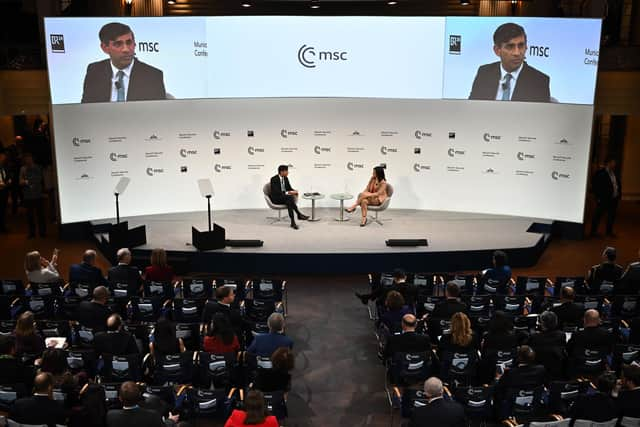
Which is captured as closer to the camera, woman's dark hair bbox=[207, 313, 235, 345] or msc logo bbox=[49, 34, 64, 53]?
woman's dark hair bbox=[207, 313, 235, 345]

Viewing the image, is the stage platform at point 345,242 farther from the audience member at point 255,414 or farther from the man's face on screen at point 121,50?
the audience member at point 255,414

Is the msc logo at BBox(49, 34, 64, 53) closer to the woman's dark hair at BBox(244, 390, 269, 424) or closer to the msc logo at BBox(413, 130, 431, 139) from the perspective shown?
the msc logo at BBox(413, 130, 431, 139)

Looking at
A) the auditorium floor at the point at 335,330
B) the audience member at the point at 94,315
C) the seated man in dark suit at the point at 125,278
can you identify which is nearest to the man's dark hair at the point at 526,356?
the auditorium floor at the point at 335,330

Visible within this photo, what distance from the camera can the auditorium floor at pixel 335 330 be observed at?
7160mm

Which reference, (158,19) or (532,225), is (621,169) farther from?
(158,19)

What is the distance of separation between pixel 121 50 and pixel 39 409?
831 centimetres

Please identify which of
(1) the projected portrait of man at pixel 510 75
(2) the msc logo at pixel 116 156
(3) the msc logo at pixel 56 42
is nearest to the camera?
(3) the msc logo at pixel 56 42

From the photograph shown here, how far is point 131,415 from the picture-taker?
507 centimetres

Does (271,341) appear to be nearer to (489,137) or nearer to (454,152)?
(454,152)

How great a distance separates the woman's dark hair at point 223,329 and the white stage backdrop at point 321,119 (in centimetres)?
677

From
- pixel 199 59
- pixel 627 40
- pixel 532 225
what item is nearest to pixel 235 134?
pixel 199 59

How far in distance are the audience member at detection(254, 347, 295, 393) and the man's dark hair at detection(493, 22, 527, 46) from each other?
8488 millimetres

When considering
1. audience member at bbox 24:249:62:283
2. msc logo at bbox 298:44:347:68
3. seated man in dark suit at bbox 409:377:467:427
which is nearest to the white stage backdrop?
msc logo at bbox 298:44:347:68

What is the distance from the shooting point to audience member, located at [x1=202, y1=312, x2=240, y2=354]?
263 inches
